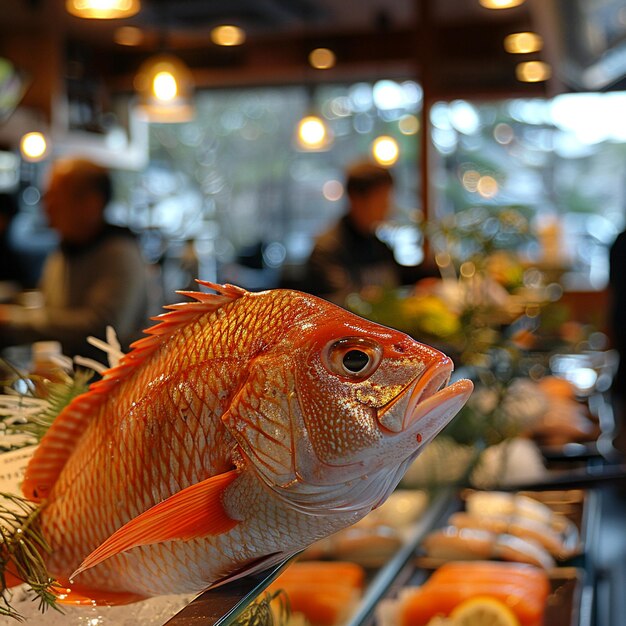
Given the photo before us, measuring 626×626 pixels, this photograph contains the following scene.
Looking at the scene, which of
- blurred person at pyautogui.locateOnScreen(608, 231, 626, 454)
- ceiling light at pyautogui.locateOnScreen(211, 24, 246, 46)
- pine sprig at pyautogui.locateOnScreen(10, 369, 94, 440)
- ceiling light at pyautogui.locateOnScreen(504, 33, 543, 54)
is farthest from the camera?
ceiling light at pyautogui.locateOnScreen(211, 24, 246, 46)

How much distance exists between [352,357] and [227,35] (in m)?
9.89

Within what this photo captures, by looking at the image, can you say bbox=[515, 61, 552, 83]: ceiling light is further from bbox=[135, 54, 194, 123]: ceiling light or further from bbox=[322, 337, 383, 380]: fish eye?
bbox=[322, 337, 383, 380]: fish eye

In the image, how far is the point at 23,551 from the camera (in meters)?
0.75

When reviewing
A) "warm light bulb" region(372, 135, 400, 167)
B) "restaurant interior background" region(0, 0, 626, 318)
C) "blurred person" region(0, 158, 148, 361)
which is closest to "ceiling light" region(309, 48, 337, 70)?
"restaurant interior background" region(0, 0, 626, 318)

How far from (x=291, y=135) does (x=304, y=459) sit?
42.1 feet

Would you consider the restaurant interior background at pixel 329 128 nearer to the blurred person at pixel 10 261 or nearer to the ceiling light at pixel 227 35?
the ceiling light at pixel 227 35

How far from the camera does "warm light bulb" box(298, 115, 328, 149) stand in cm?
951

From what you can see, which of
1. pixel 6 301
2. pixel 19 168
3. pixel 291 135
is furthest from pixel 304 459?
pixel 291 135

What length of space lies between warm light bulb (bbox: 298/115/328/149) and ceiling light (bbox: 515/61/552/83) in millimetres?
2352

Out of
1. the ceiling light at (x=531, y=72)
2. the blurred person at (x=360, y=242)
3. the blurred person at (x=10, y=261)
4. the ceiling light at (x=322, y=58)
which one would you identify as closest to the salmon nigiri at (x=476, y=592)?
the blurred person at (x=360, y=242)

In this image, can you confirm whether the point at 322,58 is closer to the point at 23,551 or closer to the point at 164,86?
the point at 164,86

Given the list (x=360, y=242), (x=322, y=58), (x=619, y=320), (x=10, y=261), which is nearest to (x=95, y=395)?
(x=360, y=242)

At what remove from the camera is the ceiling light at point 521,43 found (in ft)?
31.7

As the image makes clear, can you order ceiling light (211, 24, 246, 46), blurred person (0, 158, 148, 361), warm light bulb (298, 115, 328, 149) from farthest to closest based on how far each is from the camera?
ceiling light (211, 24, 246, 46) < warm light bulb (298, 115, 328, 149) < blurred person (0, 158, 148, 361)
